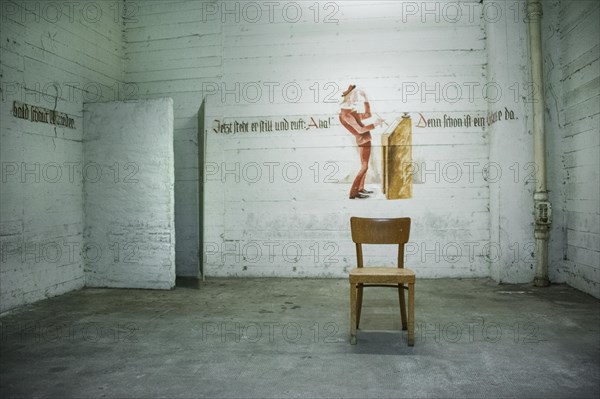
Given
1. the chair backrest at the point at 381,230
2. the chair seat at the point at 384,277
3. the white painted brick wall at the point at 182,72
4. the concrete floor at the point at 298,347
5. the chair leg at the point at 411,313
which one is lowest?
the concrete floor at the point at 298,347

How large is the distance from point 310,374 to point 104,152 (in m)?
3.68

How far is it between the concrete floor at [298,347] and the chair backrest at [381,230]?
26.8 inches

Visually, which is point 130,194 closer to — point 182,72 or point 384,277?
point 182,72

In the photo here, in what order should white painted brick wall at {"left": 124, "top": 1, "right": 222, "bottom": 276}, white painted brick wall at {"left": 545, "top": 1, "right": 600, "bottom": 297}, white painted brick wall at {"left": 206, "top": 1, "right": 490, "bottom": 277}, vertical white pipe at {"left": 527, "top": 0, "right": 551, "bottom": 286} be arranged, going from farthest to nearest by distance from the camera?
white painted brick wall at {"left": 124, "top": 1, "right": 222, "bottom": 276} → white painted brick wall at {"left": 206, "top": 1, "right": 490, "bottom": 277} → vertical white pipe at {"left": 527, "top": 0, "right": 551, "bottom": 286} → white painted brick wall at {"left": 545, "top": 1, "right": 600, "bottom": 297}

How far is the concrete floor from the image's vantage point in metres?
2.24

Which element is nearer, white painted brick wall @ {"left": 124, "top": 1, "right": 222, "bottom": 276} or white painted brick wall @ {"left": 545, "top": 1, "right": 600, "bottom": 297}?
white painted brick wall @ {"left": 545, "top": 1, "right": 600, "bottom": 297}

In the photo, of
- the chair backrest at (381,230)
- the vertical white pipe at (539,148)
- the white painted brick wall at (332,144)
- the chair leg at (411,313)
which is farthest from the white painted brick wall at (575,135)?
the chair leg at (411,313)

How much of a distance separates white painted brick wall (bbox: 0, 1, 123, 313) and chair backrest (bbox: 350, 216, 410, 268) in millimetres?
3151

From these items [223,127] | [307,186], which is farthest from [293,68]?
[307,186]

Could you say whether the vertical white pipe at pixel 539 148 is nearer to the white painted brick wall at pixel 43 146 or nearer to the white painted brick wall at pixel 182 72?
the white painted brick wall at pixel 182 72

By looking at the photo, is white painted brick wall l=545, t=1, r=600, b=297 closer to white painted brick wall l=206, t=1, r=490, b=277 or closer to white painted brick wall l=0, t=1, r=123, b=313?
white painted brick wall l=206, t=1, r=490, b=277

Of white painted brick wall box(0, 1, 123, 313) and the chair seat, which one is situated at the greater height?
white painted brick wall box(0, 1, 123, 313)

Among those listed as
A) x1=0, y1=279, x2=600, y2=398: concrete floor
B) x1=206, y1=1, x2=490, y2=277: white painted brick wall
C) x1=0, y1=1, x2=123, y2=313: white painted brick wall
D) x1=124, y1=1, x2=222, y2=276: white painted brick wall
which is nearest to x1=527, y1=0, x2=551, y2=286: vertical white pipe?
x1=0, y1=279, x2=600, y2=398: concrete floor

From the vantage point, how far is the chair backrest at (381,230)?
314 centimetres
